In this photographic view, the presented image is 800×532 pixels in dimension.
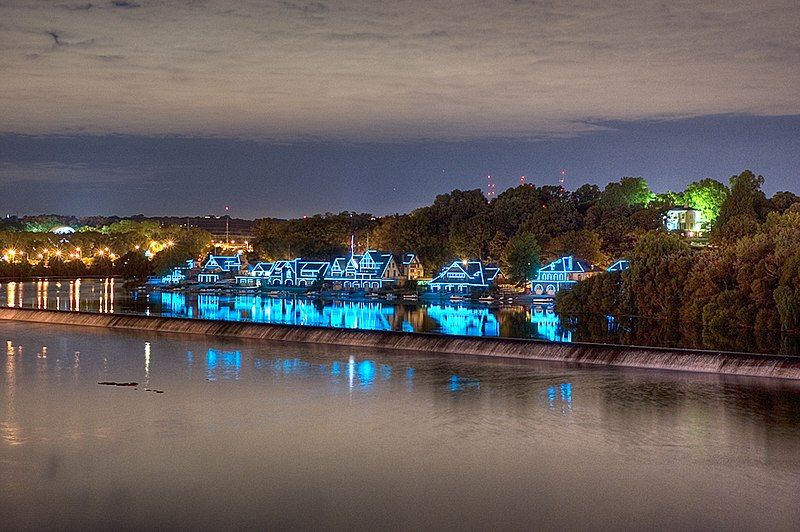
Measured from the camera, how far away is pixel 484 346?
83.0 ft

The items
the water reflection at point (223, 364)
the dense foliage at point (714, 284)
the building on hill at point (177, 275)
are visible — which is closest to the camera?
the water reflection at point (223, 364)

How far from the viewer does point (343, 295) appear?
65.7 meters

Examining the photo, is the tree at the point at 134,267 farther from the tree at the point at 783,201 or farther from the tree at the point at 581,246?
the tree at the point at 783,201

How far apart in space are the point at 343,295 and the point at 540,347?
4195 centimetres

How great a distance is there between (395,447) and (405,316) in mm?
30326

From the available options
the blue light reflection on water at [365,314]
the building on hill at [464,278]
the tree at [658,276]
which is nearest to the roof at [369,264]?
the building on hill at [464,278]

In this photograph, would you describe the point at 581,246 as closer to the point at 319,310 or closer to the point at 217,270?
the point at 319,310

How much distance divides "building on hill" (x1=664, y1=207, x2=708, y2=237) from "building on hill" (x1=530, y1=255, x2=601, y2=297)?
16.0 m

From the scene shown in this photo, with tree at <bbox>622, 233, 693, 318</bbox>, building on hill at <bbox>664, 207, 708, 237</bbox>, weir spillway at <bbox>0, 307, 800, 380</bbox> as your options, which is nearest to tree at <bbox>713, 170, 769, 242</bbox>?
building on hill at <bbox>664, 207, 708, 237</bbox>

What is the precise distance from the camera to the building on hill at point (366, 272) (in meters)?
70.2

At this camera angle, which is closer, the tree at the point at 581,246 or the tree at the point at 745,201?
the tree at the point at 745,201

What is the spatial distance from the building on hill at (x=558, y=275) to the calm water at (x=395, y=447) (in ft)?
124

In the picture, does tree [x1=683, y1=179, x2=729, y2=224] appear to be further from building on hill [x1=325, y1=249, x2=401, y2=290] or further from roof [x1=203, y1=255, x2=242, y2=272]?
roof [x1=203, y1=255, x2=242, y2=272]

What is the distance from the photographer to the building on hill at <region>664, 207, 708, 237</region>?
75.4 meters
